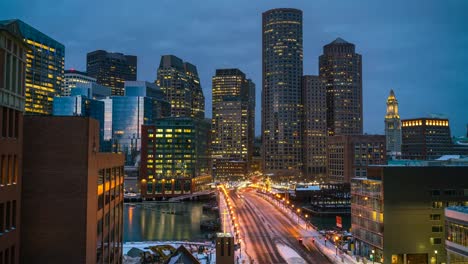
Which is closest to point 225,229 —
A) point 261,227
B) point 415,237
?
point 261,227

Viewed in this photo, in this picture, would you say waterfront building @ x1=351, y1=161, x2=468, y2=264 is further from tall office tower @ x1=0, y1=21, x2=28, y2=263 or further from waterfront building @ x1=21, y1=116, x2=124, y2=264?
tall office tower @ x1=0, y1=21, x2=28, y2=263

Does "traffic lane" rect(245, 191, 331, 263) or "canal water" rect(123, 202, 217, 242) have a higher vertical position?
"traffic lane" rect(245, 191, 331, 263)

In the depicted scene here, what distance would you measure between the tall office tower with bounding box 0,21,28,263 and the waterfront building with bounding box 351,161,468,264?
2414 inches

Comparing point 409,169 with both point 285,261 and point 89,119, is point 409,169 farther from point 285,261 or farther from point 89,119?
point 89,119

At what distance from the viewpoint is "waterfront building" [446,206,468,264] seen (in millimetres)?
53250

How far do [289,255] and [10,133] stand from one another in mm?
57321

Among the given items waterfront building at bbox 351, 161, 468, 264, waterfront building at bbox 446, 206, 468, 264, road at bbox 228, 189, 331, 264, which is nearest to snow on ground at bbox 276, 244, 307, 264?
road at bbox 228, 189, 331, 264

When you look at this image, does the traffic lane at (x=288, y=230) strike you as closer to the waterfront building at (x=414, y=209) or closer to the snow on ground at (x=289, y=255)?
the snow on ground at (x=289, y=255)

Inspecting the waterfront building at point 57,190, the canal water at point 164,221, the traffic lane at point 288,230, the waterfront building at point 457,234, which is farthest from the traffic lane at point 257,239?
the waterfront building at point 57,190

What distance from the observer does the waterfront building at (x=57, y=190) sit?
123 ft

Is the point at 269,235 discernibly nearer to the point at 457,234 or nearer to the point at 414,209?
the point at 414,209

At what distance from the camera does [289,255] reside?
253 feet

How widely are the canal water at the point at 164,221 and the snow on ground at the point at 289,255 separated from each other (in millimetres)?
30858

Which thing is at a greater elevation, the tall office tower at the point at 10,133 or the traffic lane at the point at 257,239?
the tall office tower at the point at 10,133
